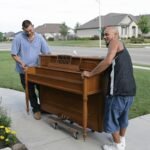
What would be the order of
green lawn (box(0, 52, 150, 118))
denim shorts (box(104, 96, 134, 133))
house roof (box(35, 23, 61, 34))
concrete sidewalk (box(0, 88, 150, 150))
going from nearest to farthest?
denim shorts (box(104, 96, 134, 133))
concrete sidewalk (box(0, 88, 150, 150))
green lawn (box(0, 52, 150, 118))
house roof (box(35, 23, 61, 34))

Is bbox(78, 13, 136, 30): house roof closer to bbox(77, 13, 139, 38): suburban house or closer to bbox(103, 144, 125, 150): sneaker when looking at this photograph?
bbox(77, 13, 139, 38): suburban house

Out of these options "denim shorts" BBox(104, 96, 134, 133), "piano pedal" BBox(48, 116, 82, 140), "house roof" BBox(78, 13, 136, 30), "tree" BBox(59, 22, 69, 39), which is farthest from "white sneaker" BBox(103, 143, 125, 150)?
"tree" BBox(59, 22, 69, 39)

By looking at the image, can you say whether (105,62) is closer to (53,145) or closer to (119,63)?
(119,63)

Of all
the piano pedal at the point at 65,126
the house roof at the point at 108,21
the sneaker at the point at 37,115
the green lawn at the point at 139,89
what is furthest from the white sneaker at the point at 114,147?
the house roof at the point at 108,21

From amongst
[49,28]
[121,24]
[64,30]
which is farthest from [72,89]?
[49,28]

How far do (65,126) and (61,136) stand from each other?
0.79ft

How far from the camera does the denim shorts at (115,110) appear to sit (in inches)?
166

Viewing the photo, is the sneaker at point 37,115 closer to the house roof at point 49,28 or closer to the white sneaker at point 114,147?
the white sneaker at point 114,147

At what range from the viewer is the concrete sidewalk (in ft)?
15.3

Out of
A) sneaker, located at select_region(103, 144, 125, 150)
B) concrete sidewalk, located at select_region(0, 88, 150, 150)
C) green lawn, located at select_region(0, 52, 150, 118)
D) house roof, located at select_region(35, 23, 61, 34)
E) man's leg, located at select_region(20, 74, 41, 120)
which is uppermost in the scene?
house roof, located at select_region(35, 23, 61, 34)

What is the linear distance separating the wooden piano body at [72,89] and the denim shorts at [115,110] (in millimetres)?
278

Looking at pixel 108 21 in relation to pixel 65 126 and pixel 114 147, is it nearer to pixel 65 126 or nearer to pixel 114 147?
pixel 65 126

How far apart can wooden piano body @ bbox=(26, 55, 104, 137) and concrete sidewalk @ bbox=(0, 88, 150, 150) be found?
23 cm

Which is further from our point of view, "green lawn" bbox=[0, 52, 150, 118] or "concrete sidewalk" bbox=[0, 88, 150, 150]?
A: "green lawn" bbox=[0, 52, 150, 118]
